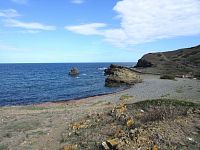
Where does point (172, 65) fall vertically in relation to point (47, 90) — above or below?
above

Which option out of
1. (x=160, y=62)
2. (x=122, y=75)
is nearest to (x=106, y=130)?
(x=122, y=75)

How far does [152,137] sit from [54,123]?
9955mm

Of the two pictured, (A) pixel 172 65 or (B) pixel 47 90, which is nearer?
(B) pixel 47 90

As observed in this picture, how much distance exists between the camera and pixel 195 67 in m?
87.4

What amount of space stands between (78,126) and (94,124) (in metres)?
1.12

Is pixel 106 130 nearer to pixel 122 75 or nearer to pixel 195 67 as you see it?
pixel 122 75

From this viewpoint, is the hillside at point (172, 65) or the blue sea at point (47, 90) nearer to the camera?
the blue sea at point (47, 90)

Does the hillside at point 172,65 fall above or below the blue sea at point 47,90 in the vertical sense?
above

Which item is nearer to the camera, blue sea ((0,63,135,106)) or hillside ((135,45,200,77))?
blue sea ((0,63,135,106))

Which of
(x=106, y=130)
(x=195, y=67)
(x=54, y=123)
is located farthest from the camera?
(x=195, y=67)

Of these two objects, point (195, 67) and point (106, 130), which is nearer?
point (106, 130)

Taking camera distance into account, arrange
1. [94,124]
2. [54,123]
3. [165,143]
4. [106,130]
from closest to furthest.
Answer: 1. [165,143]
2. [106,130]
3. [94,124]
4. [54,123]

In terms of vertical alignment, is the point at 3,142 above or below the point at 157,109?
below

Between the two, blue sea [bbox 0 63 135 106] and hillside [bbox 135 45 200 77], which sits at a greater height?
hillside [bbox 135 45 200 77]
